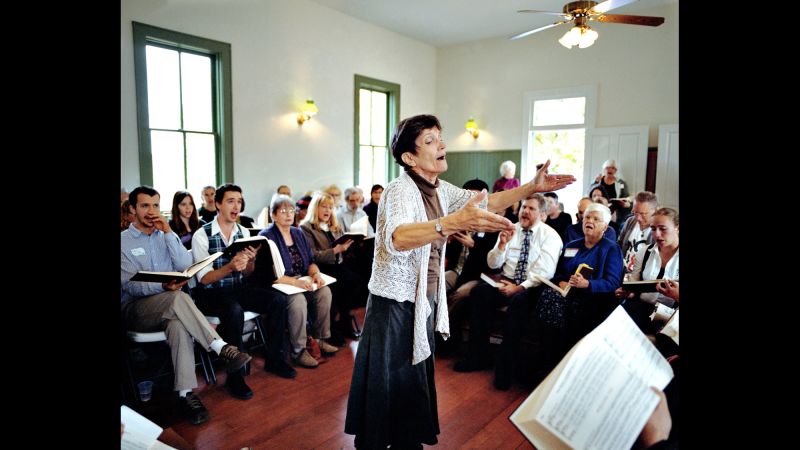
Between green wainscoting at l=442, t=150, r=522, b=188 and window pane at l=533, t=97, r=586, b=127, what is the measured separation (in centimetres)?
71

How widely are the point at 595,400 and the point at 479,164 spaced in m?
9.08

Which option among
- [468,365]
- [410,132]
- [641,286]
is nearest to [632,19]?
[641,286]

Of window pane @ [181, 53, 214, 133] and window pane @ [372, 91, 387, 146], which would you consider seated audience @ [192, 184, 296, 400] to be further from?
window pane @ [372, 91, 387, 146]

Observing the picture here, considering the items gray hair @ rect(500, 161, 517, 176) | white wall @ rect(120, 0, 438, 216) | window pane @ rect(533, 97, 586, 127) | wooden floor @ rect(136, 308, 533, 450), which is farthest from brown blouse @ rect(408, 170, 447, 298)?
window pane @ rect(533, 97, 586, 127)

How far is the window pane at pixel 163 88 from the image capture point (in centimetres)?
572

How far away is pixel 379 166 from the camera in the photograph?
29.6ft

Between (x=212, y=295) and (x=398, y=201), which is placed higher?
(x=398, y=201)

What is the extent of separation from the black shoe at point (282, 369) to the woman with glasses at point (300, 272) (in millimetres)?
157

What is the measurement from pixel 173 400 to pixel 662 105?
25.3 ft

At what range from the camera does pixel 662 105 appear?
7.52m

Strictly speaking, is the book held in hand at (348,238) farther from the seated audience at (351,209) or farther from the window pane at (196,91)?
the window pane at (196,91)
